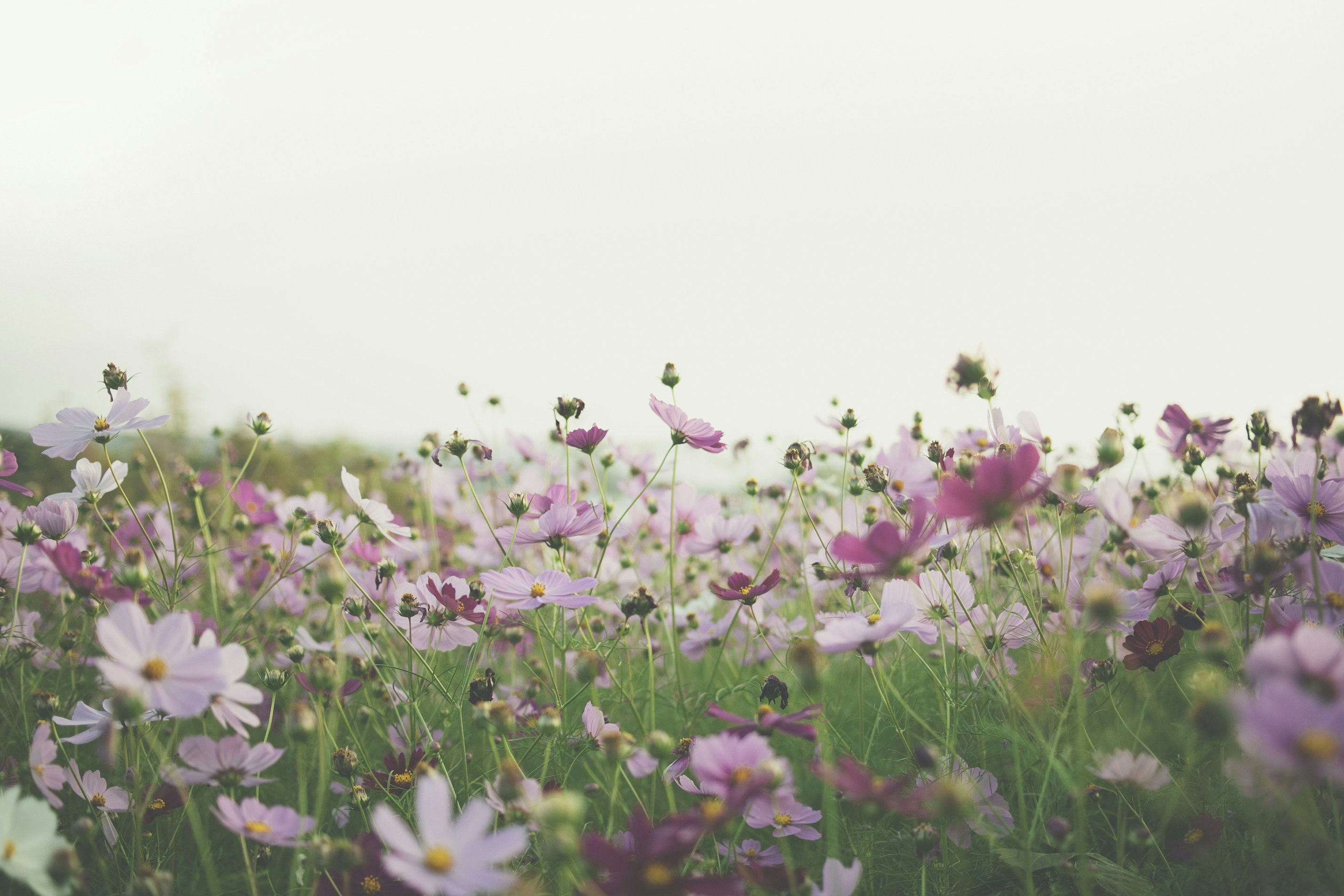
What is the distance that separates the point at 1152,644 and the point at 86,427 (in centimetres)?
141

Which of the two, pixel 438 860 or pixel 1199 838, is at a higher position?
pixel 438 860

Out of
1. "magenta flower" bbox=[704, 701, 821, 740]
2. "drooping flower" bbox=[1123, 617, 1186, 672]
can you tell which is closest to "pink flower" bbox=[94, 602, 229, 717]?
"magenta flower" bbox=[704, 701, 821, 740]

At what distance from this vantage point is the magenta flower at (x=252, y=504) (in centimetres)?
156

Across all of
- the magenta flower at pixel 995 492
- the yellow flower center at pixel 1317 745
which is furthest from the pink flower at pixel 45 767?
the yellow flower center at pixel 1317 745

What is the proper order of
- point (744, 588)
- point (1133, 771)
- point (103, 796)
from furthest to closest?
1. point (744, 588)
2. point (103, 796)
3. point (1133, 771)

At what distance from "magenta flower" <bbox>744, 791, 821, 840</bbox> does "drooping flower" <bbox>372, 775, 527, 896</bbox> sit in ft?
1.05

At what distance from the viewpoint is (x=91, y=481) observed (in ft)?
3.46

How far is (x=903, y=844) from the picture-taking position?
909 mm

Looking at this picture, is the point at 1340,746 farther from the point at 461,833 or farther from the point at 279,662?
the point at 279,662

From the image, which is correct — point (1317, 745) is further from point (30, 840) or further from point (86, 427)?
point (86, 427)

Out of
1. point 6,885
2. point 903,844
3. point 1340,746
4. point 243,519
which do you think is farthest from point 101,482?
point 1340,746

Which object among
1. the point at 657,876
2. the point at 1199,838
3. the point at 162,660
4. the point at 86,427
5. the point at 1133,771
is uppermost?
the point at 86,427

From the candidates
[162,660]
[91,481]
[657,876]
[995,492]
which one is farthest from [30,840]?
[995,492]

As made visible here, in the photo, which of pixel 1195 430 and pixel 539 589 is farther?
pixel 1195 430
